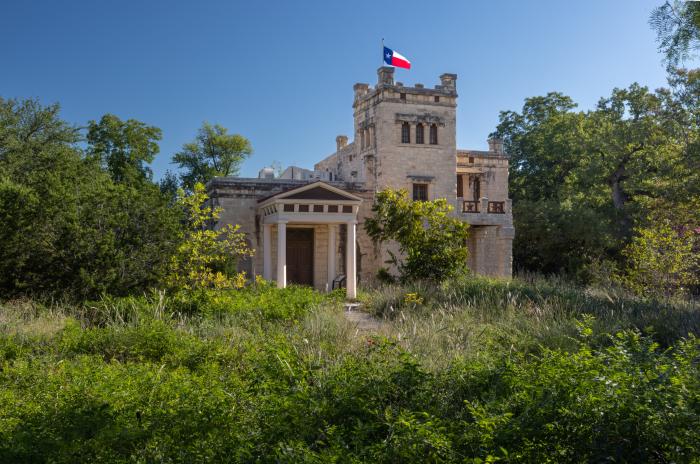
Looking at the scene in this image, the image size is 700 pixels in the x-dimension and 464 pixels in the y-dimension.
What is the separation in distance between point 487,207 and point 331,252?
26.7 feet

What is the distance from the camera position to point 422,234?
2066cm

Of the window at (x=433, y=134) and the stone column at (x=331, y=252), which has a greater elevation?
the window at (x=433, y=134)

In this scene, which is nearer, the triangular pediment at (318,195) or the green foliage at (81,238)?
the green foliage at (81,238)

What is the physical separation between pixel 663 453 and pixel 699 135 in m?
20.3

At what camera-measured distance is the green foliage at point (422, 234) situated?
20.0 m

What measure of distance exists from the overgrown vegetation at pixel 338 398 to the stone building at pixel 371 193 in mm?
12879

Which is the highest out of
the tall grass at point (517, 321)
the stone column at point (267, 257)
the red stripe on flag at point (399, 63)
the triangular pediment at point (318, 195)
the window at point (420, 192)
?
the red stripe on flag at point (399, 63)

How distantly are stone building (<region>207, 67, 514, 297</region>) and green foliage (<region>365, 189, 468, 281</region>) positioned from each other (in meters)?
1.31

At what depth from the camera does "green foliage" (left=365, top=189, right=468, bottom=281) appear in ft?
65.5

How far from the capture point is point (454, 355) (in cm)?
764

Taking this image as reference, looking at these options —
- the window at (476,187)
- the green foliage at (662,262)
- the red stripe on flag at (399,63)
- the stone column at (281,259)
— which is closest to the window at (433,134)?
the red stripe on flag at (399,63)

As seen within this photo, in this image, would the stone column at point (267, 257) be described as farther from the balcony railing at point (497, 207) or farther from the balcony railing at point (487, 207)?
the balcony railing at point (497, 207)

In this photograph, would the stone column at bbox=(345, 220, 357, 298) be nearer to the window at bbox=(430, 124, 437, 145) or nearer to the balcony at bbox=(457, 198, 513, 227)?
the balcony at bbox=(457, 198, 513, 227)

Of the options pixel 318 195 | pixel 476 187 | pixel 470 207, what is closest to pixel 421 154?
pixel 470 207
